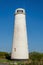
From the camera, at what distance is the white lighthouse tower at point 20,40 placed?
83.7ft

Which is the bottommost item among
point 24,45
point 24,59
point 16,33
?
point 24,59

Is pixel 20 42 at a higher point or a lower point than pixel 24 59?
higher

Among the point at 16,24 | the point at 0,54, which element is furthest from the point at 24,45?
the point at 0,54

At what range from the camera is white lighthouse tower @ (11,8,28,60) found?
2552 centimetres

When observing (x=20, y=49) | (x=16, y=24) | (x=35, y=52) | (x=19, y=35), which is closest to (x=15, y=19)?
(x=16, y=24)

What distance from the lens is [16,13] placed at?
26734 mm

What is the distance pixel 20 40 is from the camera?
25516mm

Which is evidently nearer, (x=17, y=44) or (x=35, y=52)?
(x=17, y=44)

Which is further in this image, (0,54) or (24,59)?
(0,54)

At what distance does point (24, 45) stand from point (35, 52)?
5099mm

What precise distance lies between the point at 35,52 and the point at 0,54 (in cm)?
596

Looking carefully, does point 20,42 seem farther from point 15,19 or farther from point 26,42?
point 15,19

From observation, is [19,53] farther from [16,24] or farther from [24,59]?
[16,24]

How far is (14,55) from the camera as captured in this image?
2581 centimetres
